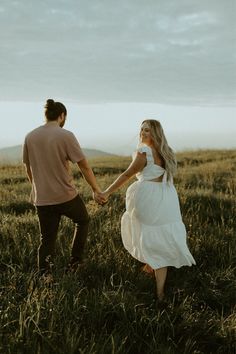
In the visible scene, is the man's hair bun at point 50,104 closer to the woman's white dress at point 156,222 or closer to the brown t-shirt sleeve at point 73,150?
the brown t-shirt sleeve at point 73,150

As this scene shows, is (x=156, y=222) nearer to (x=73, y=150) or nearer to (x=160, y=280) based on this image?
(x=160, y=280)

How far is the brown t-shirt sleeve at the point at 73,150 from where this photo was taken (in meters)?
5.14

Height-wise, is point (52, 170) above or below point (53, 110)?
below

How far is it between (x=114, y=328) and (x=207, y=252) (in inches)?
92.5

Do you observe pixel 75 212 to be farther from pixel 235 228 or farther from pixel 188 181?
pixel 188 181

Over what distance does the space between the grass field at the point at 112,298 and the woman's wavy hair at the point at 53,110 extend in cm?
169

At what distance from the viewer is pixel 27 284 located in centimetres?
491

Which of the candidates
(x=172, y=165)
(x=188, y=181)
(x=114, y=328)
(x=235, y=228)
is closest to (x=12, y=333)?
(x=114, y=328)

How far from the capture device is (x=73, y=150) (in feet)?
17.0

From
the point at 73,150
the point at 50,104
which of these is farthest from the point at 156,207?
the point at 50,104

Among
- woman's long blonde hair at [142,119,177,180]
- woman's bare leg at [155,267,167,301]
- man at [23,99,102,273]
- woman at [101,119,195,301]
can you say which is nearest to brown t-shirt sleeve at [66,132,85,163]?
man at [23,99,102,273]

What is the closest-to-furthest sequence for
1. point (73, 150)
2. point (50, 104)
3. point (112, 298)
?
point (112, 298) < point (73, 150) < point (50, 104)

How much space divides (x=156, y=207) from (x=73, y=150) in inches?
44.2

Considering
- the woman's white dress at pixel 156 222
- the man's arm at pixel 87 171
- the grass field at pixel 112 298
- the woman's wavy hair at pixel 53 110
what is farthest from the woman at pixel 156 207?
the woman's wavy hair at pixel 53 110
